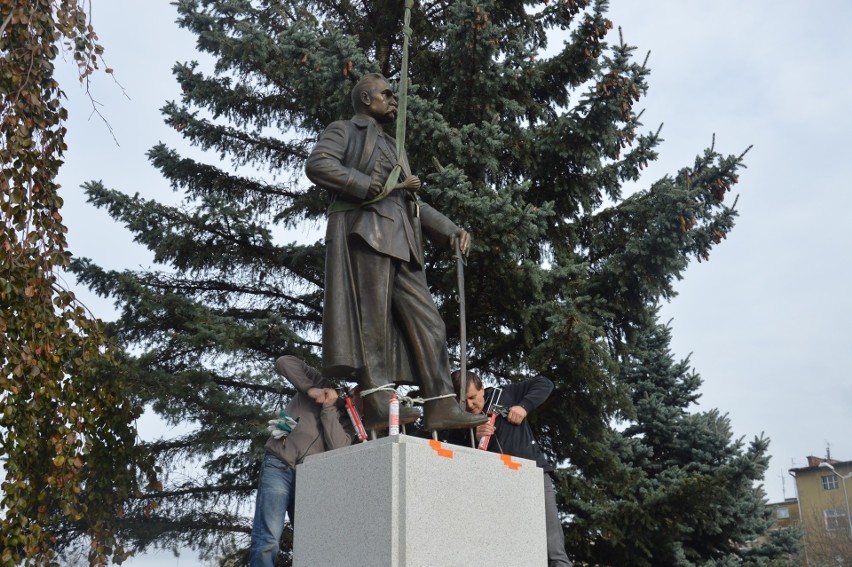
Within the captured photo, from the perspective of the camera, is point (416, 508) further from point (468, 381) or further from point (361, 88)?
point (361, 88)

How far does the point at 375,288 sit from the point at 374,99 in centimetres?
124

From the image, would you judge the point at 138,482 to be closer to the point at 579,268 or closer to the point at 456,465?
the point at 579,268

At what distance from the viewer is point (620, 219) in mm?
9305

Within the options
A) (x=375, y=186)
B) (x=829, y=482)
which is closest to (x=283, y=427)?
(x=375, y=186)

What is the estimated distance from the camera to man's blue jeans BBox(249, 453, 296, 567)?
5.13 m

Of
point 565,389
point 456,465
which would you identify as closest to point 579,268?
point 565,389

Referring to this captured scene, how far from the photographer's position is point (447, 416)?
4.99 m

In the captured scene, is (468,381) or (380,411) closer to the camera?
(380,411)

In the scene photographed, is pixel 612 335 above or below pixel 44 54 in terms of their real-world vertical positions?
below

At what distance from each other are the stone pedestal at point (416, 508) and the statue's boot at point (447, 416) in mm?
422

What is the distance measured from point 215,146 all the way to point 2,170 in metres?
4.48

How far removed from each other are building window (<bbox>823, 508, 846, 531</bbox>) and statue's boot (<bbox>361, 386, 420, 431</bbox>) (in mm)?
37390

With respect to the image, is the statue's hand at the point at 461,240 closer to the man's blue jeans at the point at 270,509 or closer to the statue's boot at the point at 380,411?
the statue's boot at the point at 380,411

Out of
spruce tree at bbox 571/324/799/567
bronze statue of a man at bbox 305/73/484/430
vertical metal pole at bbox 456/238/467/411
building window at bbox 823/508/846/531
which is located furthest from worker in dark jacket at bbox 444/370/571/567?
building window at bbox 823/508/846/531
